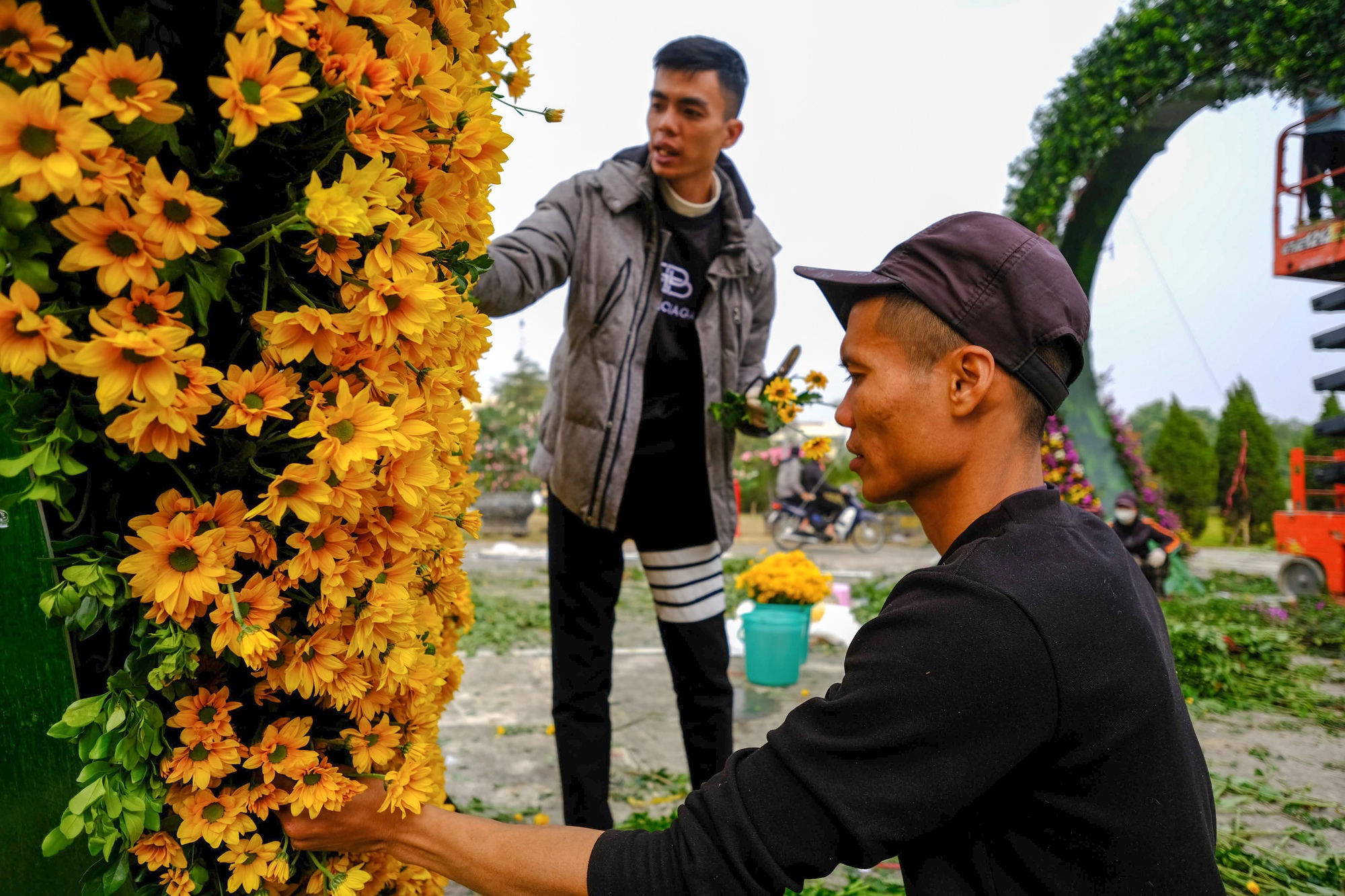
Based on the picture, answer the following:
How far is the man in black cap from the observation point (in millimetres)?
1107

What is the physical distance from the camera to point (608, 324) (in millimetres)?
2707

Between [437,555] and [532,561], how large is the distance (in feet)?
30.8

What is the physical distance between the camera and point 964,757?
3.62 feet

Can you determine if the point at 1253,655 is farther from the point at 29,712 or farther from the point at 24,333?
the point at 24,333

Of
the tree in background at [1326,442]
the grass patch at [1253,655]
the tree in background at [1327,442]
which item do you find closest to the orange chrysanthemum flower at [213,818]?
the grass patch at [1253,655]

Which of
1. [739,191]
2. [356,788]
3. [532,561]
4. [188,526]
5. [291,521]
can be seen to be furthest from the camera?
[532,561]

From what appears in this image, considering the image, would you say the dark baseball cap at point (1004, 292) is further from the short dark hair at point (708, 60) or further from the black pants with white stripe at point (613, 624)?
the short dark hair at point (708, 60)

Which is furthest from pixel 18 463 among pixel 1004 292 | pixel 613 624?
pixel 613 624

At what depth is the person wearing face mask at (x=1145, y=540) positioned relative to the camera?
8852 millimetres

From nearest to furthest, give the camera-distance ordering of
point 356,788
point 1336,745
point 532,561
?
point 356,788 < point 1336,745 < point 532,561

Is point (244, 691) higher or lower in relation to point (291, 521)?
lower

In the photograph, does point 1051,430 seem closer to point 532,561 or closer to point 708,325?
point 532,561

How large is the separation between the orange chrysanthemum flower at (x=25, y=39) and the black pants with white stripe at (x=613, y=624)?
6.52ft

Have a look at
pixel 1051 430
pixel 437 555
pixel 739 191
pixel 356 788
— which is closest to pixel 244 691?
pixel 356 788
